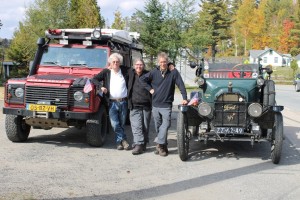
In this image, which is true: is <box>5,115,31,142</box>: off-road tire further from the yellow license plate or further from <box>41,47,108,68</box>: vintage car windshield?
<box>41,47,108,68</box>: vintage car windshield

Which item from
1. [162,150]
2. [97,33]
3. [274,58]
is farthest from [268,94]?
[274,58]

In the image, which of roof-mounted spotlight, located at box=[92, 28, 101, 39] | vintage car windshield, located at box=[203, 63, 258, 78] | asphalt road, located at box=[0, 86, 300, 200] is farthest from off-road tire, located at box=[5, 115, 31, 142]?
vintage car windshield, located at box=[203, 63, 258, 78]

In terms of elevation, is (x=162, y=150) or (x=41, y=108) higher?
(x=41, y=108)

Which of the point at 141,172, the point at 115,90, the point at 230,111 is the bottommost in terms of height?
the point at 141,172

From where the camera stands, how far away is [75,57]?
912 cm

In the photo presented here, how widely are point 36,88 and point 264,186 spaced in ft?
14.8

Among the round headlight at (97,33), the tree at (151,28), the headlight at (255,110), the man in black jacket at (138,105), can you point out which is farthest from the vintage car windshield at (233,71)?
the tree at (151,28)

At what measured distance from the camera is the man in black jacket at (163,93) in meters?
7.55

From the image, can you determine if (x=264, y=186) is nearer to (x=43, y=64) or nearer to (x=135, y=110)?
(x=135, y=110)

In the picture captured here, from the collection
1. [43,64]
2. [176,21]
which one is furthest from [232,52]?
[43,64]

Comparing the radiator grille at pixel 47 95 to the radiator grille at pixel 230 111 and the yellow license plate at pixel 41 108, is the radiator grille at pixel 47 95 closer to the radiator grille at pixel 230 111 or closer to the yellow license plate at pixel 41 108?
the yellow license plate at pixel 41 108

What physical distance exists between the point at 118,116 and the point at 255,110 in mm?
2652

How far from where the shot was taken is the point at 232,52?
83.2 metres

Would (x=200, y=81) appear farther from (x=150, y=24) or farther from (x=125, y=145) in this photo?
(x=150, y=24)
